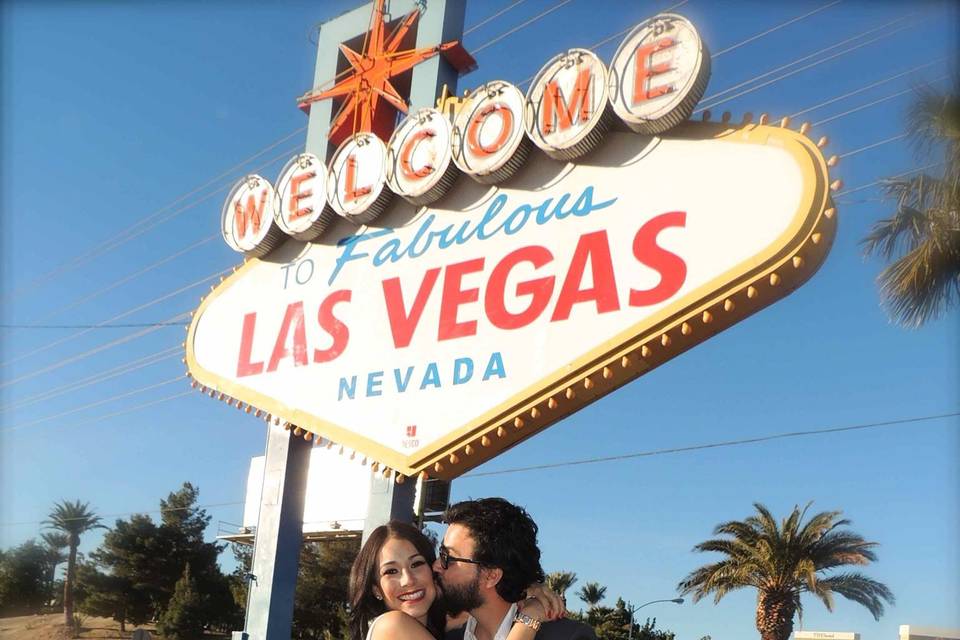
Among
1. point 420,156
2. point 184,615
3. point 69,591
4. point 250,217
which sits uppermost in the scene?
point 420,156

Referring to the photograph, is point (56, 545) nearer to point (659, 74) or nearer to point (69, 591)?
point (69, 591)

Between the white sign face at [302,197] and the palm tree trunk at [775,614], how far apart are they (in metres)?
22.1

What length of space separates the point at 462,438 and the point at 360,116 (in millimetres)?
6052

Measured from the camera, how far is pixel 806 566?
2761cm

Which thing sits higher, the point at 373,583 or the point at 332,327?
the point at 332,327

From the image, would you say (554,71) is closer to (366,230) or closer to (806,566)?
(366,230)

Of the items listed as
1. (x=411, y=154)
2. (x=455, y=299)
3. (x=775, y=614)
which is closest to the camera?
(x=455, y=299)

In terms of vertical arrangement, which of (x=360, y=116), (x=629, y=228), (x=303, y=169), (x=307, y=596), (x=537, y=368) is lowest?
(x=307, y=596)

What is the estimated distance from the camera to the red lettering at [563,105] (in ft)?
29.5

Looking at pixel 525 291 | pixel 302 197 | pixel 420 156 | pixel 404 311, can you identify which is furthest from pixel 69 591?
pixel 525 291

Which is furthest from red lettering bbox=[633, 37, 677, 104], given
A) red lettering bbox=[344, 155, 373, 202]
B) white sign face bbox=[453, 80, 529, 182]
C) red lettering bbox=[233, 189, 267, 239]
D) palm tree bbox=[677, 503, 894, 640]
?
palm tree bbox=[677, 503, 894, 640]

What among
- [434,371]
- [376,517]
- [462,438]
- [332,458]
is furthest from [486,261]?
[332,458]

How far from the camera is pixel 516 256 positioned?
933cm

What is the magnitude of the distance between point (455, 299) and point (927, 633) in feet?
156
